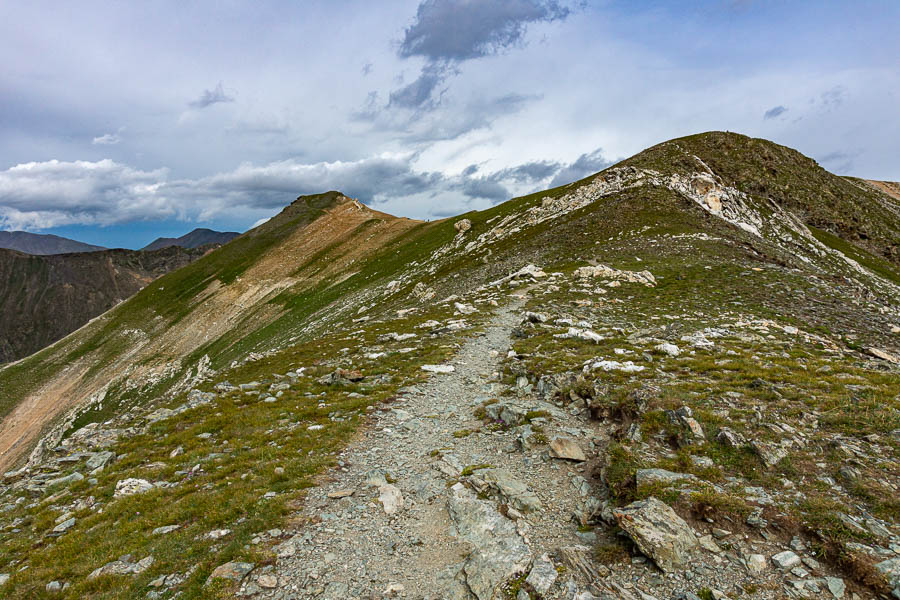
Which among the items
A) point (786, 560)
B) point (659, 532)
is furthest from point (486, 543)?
point (786, 560)

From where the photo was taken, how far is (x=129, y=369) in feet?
292

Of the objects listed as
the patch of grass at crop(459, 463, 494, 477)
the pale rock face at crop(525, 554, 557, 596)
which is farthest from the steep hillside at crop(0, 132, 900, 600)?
the patch of grass at crop(459, 463, 494, 477)

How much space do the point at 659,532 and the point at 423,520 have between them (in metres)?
5.55

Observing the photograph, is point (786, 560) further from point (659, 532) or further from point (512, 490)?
point (512, 490)

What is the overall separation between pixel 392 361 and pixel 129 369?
95.7 meters

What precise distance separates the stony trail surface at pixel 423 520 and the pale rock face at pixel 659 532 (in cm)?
141

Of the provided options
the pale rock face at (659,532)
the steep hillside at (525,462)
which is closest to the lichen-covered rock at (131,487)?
the steep hillside at (525,462)

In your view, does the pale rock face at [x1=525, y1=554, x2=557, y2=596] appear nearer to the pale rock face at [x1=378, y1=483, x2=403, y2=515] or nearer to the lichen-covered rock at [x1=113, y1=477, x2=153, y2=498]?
the pale rock face at [x1=378, y1=483, x2=403, y2=515]

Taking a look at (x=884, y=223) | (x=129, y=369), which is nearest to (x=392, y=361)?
(x=884, y=223)

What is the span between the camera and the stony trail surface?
27.6 ft

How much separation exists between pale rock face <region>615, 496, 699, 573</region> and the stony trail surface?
1415 millimetres

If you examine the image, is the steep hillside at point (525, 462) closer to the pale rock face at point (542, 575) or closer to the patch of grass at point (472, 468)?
the pale rock face at point (542, 575)

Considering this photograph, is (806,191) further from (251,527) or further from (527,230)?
(251,527)

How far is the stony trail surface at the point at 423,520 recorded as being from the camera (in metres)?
8.41
